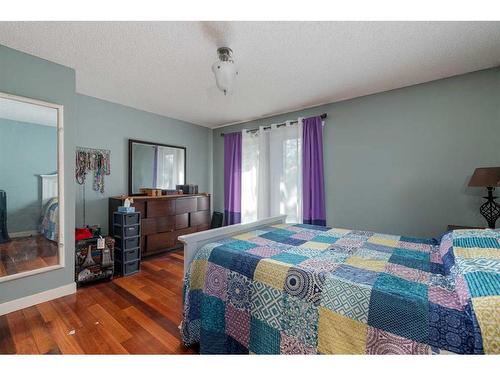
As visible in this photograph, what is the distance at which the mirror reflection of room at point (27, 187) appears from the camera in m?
1.97

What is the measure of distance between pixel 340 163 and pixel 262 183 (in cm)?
131

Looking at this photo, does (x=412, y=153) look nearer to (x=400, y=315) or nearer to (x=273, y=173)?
(x=273, y=173)

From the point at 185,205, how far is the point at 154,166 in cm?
83

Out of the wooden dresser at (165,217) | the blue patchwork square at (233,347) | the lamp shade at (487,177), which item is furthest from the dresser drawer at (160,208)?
the lamp shade at (487,177)

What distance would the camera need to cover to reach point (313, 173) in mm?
3311

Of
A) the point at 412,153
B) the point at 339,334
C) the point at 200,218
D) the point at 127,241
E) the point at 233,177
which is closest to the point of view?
the point at 339,334

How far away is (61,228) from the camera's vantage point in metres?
2.21

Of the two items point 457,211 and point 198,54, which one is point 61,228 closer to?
point 198,54

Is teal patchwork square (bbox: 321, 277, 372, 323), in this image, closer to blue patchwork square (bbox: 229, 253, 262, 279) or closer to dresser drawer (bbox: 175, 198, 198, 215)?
blue patchwork square (bbox: 229, 253, 262, 279)

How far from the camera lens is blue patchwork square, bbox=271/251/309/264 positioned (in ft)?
4.28

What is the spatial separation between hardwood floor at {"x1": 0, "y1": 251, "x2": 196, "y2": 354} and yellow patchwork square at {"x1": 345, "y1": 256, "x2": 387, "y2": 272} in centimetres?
119

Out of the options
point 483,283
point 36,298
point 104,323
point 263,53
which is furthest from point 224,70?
point 36,298

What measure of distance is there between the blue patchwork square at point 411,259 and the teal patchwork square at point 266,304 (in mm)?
723
